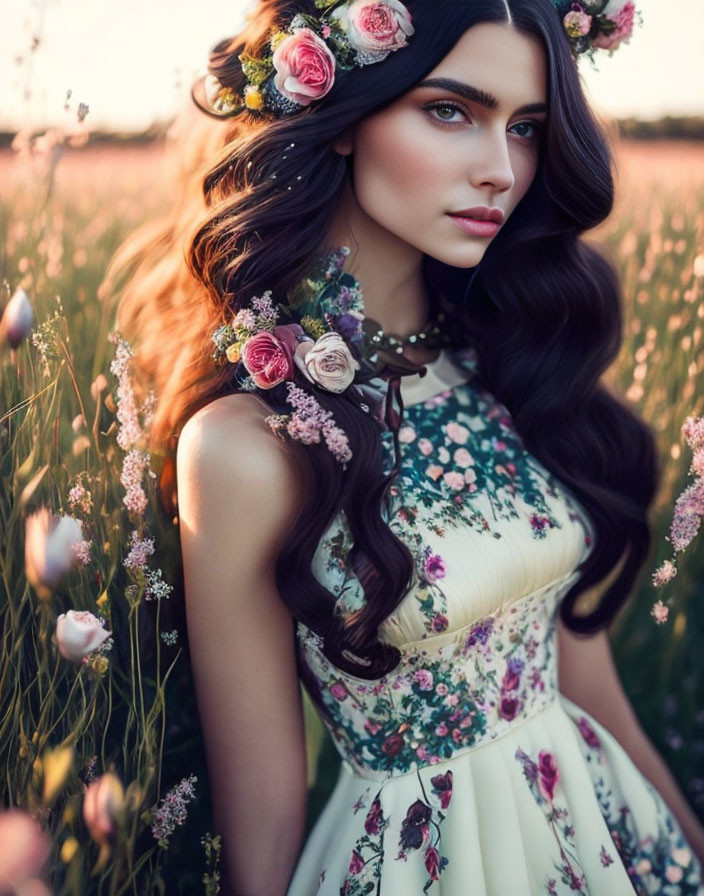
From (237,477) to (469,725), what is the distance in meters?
0.56

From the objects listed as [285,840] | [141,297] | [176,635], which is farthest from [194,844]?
[141,297]

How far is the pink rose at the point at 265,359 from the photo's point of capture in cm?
129

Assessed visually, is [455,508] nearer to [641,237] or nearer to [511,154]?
[511,154]

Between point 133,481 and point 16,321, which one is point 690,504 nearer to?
point 133,481

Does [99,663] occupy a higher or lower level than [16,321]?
lower

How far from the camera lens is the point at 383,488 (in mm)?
1377

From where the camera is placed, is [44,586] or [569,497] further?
[569,497]

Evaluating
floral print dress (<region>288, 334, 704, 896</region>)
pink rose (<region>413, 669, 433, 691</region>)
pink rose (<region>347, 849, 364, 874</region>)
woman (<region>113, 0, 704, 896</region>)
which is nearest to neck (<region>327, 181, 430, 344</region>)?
woman (<region>113, 0, 704, 896</region>)

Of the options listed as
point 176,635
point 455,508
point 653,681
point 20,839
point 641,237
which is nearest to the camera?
point 20,839

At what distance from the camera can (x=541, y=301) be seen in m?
1.72

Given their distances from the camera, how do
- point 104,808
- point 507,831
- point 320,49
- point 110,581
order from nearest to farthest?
point 104,808 < point 110,581 < point 320,49 < point 507,831

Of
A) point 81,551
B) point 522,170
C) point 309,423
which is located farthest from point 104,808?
point 522,170

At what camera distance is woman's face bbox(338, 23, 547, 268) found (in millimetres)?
1316

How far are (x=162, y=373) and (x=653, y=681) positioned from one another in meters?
1.28
